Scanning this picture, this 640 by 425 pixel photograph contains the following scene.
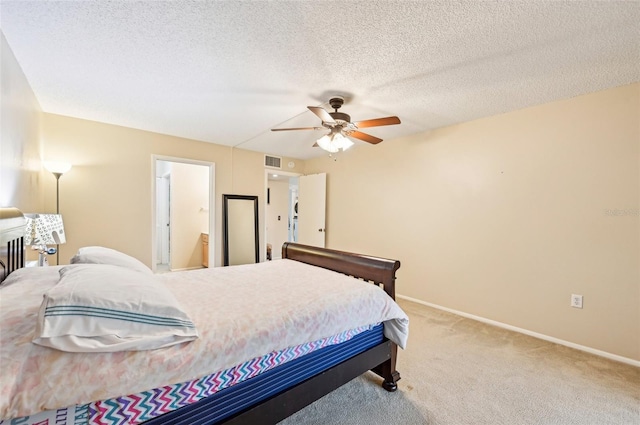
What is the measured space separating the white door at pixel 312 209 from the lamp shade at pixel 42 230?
357 cm

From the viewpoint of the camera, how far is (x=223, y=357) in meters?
1.09

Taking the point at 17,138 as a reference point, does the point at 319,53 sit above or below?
above

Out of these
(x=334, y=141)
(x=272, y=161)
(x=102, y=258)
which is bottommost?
(x=102, y=258)

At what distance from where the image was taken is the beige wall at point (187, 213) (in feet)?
17.0

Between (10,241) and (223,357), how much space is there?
5.33 feet

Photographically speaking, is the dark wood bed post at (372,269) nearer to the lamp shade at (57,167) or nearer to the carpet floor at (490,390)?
the carpet floor at (490,390)

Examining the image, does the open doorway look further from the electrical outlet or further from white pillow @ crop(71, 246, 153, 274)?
the electrical outlet

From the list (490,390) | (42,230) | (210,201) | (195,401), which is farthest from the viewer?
(210,201)

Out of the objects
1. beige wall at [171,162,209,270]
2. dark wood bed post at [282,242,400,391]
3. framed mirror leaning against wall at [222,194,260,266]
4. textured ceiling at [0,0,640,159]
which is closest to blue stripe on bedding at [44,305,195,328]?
dark wood bed post at [282,242,400,391]

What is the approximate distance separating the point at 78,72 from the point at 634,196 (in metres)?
4.79

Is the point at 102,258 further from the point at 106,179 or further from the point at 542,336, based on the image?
the point at 542,336

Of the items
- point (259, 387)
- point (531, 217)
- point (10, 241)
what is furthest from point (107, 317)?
point (531, 217)

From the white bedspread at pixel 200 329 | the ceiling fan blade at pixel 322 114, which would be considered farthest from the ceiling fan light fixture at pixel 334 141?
the white bedspread at pixel 200 329

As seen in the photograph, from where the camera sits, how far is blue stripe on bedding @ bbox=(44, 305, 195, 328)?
A: 0.89 metres
